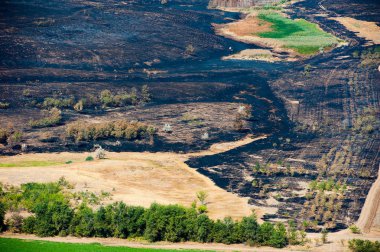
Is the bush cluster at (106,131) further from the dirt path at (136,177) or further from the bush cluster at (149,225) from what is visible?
the bush cluster at (149,225)

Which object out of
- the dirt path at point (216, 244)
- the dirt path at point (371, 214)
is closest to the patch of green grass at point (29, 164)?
the dirt path at point (216, 244)

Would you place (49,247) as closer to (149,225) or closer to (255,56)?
(149,225)

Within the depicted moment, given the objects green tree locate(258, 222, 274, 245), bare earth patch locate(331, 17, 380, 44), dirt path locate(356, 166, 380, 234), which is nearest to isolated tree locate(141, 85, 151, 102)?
dirt path locate(356, 166, 380, 234)

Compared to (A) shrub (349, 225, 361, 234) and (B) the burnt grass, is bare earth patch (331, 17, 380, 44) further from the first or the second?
(A) shrub (349, 225, 361, 234)

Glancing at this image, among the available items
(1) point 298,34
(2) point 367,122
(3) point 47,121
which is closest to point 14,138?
(3) point 47,121

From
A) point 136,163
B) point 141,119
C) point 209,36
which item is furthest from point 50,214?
point 209,36

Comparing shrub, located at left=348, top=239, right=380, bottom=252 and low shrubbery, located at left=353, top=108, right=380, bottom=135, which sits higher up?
shrub, located at left=348, top=239, right=380, bottom=252

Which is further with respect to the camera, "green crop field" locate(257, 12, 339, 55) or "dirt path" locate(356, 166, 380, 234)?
"green crop field" locate(257, 12, 339, 55)
